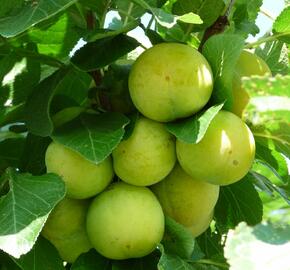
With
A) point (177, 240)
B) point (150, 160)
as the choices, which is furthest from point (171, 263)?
point (150, 160)

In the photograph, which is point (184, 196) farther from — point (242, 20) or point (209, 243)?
point (242, 20)

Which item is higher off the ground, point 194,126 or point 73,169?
point 194,126

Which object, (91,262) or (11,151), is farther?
(11,151)

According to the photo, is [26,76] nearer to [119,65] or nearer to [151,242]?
[119,65]

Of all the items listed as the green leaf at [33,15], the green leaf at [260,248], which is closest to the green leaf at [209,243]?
the green leaf at [33,15]

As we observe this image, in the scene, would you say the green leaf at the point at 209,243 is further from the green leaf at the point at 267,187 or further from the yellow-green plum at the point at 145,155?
the yellow-green plum at the point at 145,155

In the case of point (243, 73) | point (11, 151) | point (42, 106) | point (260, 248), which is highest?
point (260, 248)

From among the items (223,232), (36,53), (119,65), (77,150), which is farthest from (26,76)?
(223,232)
